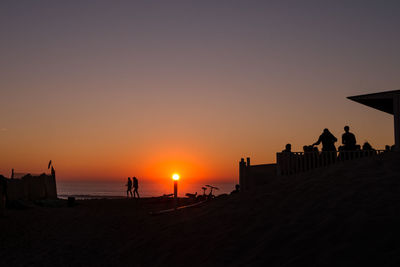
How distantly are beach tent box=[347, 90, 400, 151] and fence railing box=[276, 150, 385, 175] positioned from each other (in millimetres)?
1093

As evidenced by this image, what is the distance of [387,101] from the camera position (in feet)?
50.3

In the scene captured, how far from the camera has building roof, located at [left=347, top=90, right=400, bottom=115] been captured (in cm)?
1430

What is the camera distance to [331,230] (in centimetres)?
865

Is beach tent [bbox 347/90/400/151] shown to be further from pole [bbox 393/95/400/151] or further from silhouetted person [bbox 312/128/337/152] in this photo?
silhouetted person [bbox 312/128/337/152]

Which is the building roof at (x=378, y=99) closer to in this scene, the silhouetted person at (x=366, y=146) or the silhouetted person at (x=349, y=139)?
the silhouetted person at (x=349, y=139)

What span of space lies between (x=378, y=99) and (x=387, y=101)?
0.74 m

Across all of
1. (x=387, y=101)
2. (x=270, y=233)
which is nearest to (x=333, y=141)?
(x=387, y=101)

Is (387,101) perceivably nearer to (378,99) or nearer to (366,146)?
(378,99)

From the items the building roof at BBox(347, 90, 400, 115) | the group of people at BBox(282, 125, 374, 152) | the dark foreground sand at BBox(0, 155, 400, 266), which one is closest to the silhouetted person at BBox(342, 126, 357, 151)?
the group of people at BBox(282, 125, 374, 152)

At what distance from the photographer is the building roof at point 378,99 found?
1430 centimetres

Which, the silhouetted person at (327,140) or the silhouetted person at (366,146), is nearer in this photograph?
the silhouetted person at (327,140)

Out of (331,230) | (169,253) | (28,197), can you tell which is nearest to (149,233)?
(169,253)

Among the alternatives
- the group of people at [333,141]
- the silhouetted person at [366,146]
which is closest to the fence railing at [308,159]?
the group of people at [333,141]

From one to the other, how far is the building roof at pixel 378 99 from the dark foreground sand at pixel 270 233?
8.28 feet
